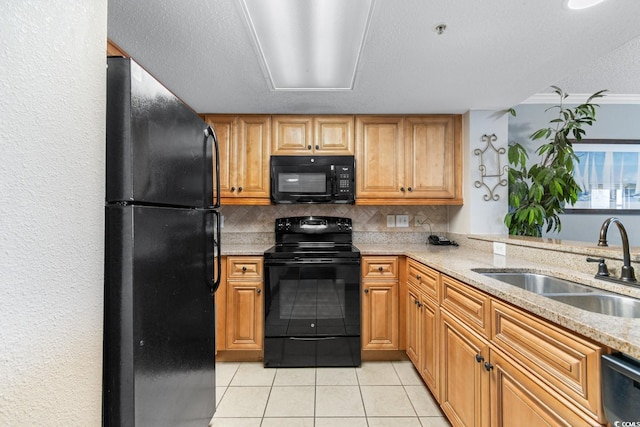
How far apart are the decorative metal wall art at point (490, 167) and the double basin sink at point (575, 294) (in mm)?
1140

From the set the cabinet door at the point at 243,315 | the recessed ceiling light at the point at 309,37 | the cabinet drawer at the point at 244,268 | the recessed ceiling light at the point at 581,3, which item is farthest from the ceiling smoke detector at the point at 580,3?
the cabinet door at the point at 243,315

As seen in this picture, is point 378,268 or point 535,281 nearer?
point 535,281

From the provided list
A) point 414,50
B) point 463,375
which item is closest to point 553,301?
point 463,375

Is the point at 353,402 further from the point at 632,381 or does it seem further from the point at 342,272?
the point at 632,381

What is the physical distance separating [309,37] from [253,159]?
1.35 metres

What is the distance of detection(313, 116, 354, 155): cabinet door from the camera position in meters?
2.72

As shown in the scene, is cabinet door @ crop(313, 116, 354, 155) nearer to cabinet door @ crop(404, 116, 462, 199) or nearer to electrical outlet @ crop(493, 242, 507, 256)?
cabinet door @ crop(404, 116, 462, 199)

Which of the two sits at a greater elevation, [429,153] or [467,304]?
[429,153]

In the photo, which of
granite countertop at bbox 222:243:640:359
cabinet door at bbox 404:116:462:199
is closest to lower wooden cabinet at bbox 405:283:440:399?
granite countertop at bbox 222:243:640:359

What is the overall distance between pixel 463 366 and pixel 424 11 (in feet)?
5.43

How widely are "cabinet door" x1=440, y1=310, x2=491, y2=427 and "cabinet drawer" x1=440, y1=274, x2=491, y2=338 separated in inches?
1.7

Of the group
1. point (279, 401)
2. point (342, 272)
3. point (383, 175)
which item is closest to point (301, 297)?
point (342, 272)

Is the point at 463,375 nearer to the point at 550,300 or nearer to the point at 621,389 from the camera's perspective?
the point at 550,300

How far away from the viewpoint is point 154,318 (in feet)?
3.23
